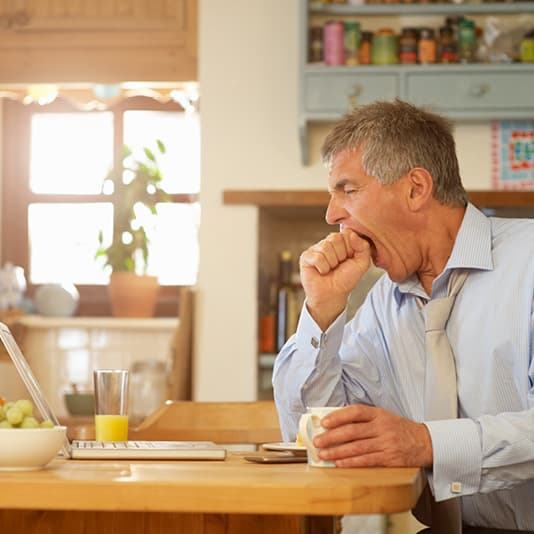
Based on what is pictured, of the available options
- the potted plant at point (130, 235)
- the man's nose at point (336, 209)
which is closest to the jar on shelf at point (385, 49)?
the potted plant at point (130, 235)

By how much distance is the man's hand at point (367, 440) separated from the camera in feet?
4.64

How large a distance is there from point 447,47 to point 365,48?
0.29m

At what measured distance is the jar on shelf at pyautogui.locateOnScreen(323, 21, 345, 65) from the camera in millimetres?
3896

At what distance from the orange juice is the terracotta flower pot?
9.31 feet

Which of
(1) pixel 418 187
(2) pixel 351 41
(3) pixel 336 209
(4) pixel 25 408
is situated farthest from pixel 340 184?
(2) pixel 351 41

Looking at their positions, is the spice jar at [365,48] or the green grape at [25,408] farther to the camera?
the spice jar at [365,48]

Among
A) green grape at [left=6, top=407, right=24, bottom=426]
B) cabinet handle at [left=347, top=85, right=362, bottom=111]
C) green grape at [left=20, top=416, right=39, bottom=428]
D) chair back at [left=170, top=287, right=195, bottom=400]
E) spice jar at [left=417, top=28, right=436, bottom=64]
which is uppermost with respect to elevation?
spice jar at [left=417, top=28, right=436, bottom=64]

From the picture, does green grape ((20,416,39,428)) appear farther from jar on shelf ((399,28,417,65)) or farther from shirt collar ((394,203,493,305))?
jar on shelf ((399,28,417,65))

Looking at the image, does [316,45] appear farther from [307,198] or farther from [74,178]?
[74,178]

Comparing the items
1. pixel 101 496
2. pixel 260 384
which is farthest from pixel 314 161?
pixel 101 496

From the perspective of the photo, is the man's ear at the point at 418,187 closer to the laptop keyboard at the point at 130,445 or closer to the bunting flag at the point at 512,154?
the laptop keyboard at the point at 130,445

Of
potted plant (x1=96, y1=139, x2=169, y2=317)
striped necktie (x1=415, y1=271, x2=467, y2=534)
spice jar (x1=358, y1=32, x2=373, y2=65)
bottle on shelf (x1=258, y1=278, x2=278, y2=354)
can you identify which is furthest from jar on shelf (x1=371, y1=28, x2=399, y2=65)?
striped necktie (x1=415, y1=271, x2=467, y2=534)

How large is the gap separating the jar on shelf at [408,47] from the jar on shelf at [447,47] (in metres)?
0.09

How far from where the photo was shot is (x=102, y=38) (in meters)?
4.46
